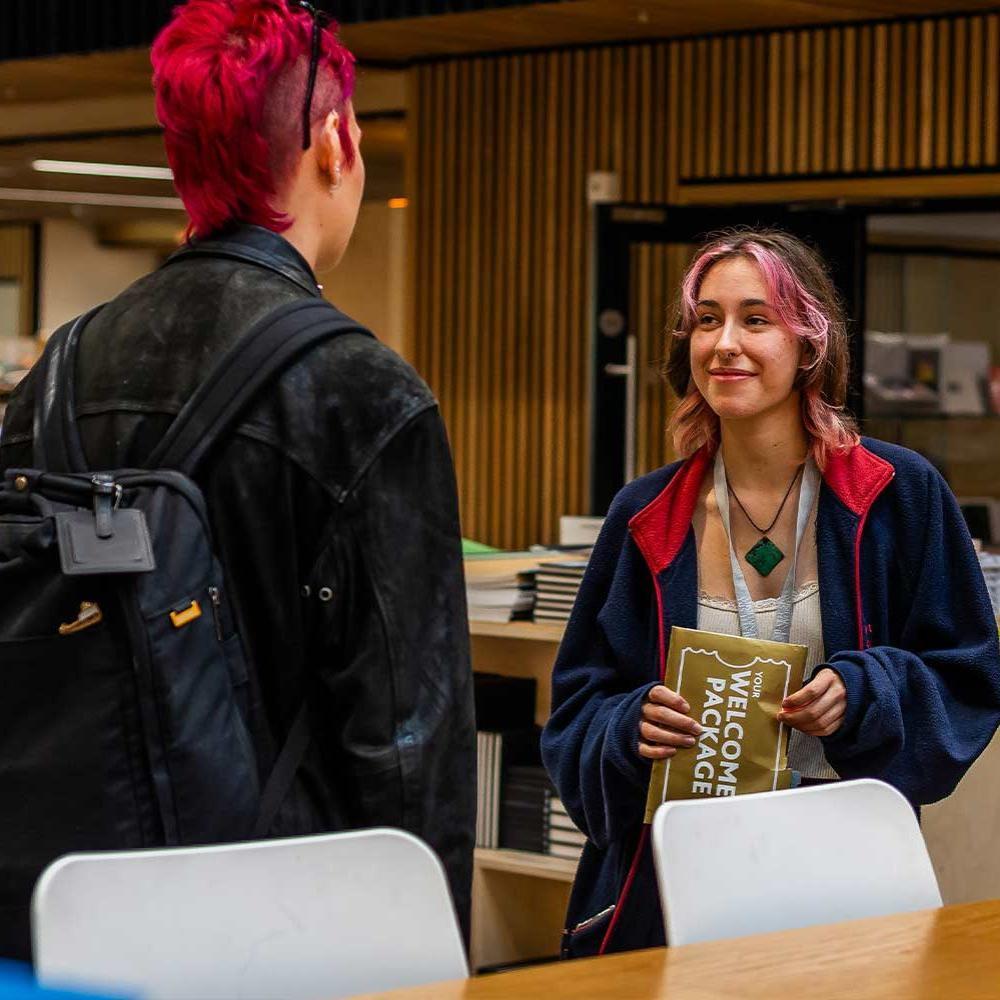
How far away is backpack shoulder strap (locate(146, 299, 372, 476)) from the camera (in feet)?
5.80

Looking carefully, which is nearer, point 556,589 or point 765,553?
point 765,553

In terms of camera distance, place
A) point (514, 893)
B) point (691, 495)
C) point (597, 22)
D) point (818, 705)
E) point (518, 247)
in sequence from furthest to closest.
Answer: point (518, 247), point (597, 22), point (514, 893), point (691, 495), point (818, 705)

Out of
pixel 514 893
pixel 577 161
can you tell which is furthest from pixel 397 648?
pixel 577 161

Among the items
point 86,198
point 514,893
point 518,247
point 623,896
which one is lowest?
point 514,893

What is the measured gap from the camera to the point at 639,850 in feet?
8.31

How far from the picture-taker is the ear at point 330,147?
1.90 metres

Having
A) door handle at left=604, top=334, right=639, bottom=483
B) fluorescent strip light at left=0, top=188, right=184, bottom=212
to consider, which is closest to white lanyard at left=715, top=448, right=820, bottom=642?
door handle at left=604, top=334, right=639, bottom=483

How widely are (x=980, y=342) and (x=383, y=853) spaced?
6.65 metres

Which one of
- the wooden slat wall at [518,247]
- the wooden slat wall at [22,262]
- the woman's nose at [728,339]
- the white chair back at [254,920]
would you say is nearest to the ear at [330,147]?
the white chair back at [254,920]

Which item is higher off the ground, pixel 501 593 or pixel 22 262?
pixel 22 262

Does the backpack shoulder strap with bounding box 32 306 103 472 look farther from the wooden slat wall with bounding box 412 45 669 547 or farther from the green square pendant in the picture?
the wooden slat wall with bounding box 412 45 669 547

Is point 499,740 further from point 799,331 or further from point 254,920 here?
point 254,920

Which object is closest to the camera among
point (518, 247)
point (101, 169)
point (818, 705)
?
point (818, 705)

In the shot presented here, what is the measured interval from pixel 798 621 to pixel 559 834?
79.1 inches
